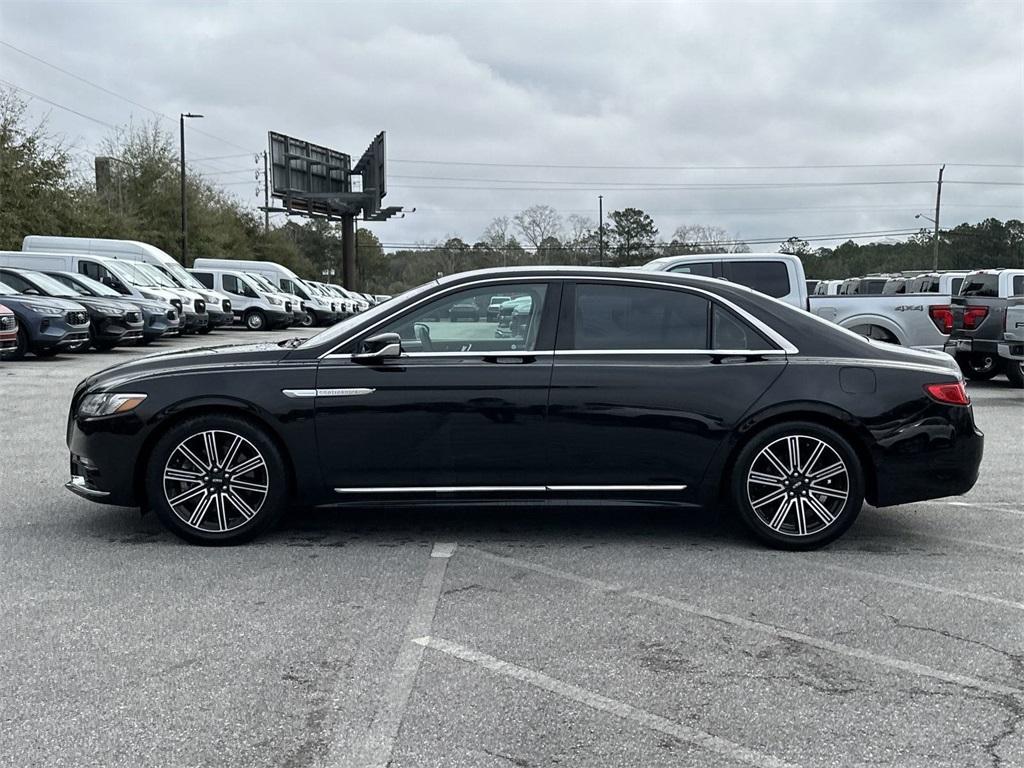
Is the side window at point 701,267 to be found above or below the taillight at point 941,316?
above

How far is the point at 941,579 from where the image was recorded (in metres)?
5.22

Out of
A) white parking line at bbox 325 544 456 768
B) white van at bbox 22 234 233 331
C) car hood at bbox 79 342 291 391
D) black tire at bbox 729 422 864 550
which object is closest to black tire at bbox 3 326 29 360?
white van at bbox 22 234 233 331

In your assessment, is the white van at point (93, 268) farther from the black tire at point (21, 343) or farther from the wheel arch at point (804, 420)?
the wheel arch at point (804, 420)

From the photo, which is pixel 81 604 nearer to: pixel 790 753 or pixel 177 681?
pixel 177 681

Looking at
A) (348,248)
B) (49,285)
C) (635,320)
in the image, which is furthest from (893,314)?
(348,248)

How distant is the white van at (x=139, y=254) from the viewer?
1183 inches

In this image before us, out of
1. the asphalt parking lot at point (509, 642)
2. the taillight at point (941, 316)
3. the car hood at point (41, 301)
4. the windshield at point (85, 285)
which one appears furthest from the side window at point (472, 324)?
the windshield at point (85, 285)

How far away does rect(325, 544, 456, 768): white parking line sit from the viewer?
3.20 m

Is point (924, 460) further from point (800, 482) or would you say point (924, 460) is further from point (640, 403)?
point (640, 403)

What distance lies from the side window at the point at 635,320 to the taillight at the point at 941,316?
10314 millimetres

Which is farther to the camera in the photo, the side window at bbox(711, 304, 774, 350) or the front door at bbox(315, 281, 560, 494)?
the side window at bbox(711, 304, 774, 350)

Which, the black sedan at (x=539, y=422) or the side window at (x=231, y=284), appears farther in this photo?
the side window at (x=231, y=284)

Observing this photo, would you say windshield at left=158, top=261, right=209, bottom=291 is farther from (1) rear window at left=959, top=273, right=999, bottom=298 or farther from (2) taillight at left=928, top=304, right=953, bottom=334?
(2) taillight at left=928, top=304, right=953, bottom=334

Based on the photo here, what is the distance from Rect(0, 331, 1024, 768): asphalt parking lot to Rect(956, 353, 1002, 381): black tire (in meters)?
9.81
